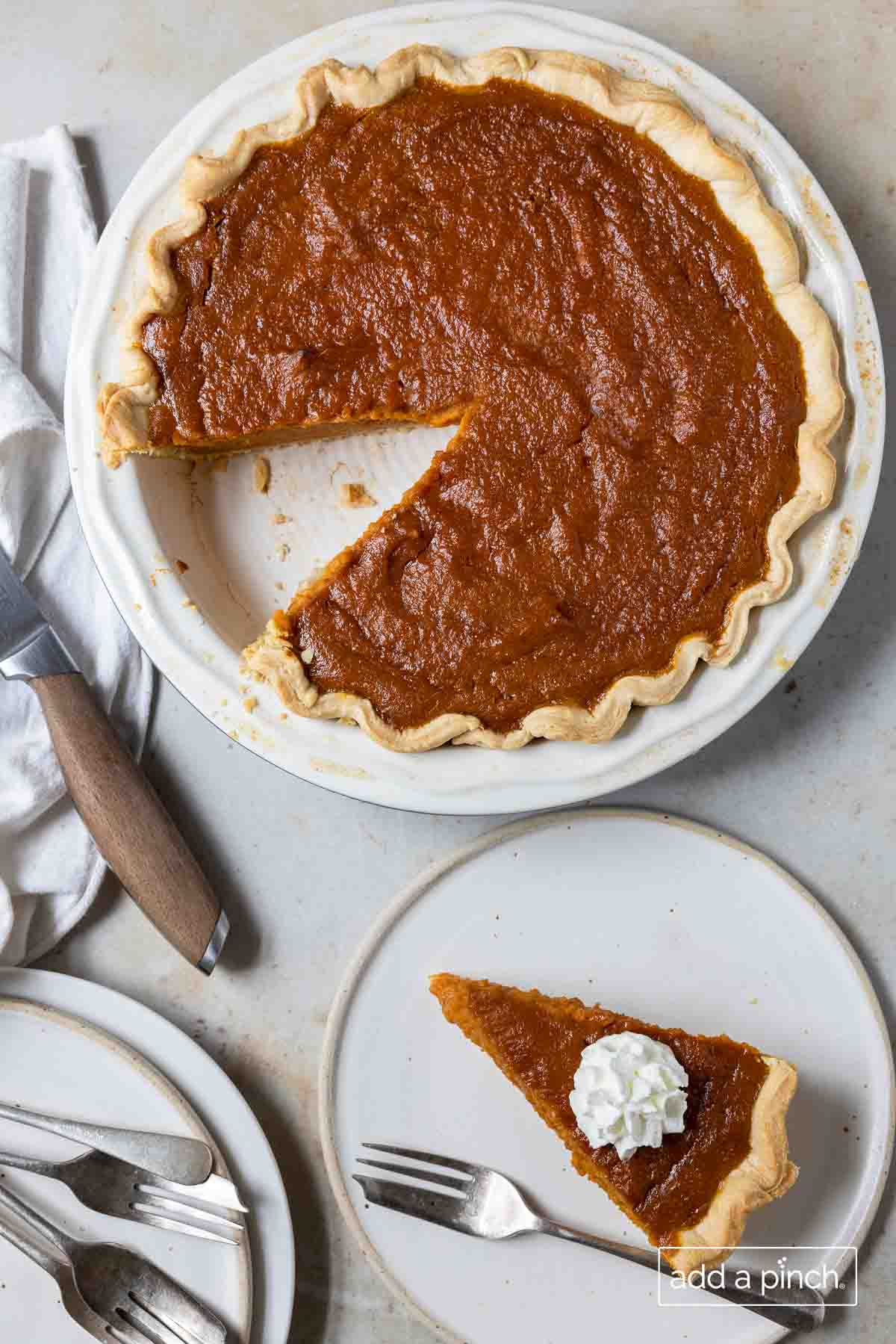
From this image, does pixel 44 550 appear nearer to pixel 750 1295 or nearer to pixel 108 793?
pixel 108 793

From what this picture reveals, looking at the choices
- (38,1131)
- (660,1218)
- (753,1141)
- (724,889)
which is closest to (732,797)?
(724,889)

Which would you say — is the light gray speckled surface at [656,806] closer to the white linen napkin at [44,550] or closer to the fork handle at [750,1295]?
the white linen napkin at [44,550]

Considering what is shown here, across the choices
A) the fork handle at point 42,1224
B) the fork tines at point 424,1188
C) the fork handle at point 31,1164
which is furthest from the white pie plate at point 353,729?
the fork handle at point 42,1224

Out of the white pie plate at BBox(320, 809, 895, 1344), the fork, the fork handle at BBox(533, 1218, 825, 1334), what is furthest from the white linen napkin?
the fork handle at BBox(533, 1218, 825, 1334)

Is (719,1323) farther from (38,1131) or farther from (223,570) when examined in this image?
(223,570)

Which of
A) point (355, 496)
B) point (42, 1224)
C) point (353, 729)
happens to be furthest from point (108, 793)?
point (42, 1224)

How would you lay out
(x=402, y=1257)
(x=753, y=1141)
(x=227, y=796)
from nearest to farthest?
(x=753, y=1141) → (x=402, y=1257) → (x=227, y=796)
